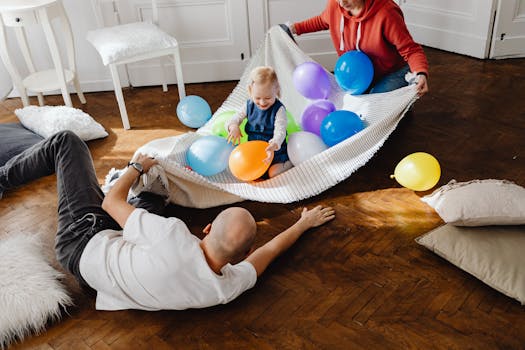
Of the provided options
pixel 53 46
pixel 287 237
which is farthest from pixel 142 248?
pixel 53 46

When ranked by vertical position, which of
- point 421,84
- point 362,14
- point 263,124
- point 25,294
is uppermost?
point 362,14

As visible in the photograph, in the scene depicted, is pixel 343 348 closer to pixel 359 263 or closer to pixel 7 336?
pixel 359 263

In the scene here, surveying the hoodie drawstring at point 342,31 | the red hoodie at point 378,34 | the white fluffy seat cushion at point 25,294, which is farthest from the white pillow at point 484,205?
the white fluffy seat cushion at point 25,294

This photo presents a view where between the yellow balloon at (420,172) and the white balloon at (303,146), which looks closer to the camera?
the yellow balloon at (420,172)

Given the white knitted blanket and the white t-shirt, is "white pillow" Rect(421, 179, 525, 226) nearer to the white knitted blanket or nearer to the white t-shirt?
the white knitted blanket

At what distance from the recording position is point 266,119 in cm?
255

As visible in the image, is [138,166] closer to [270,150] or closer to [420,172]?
[270,150]

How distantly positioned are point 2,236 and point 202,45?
76.8 inches

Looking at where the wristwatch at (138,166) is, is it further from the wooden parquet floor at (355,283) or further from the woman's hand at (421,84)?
the woman's hand at (421,84)

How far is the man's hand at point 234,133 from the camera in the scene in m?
2.53

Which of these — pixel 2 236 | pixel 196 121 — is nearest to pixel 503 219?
pixel 196 121

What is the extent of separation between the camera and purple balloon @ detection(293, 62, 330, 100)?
2824 mm

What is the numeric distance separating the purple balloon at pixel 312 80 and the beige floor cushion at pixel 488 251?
1.05 m

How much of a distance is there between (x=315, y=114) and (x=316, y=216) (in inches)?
25.7
